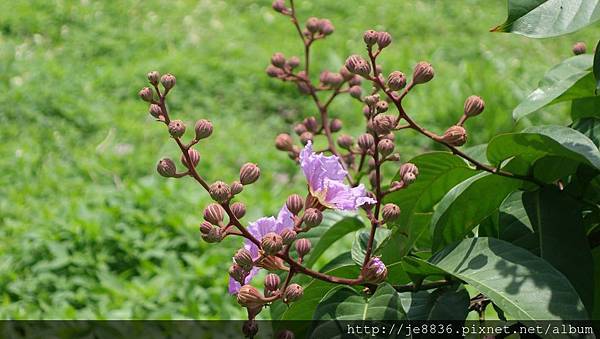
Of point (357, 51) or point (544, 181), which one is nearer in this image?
point (544, 181)

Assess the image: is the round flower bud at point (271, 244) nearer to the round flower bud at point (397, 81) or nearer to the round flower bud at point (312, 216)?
the round flower bud at point (312, 216)

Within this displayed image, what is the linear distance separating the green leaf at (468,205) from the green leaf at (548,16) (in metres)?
0.14

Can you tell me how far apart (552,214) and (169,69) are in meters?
2.86

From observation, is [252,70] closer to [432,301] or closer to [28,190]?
[28,190]

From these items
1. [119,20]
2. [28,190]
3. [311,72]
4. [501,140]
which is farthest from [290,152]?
[119,20]

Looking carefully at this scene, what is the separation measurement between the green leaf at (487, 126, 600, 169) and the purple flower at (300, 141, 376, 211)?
0.13 metres

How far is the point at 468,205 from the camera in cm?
76

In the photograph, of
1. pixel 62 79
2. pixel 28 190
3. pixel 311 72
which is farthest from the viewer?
pixel 311 72

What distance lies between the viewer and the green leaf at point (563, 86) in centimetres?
82

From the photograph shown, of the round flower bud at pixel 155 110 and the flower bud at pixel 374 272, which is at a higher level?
the round flower bud at pixel 155 110

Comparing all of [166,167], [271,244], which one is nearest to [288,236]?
[271,244]

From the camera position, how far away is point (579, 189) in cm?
77

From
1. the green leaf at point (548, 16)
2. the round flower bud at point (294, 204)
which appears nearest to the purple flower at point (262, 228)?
the round flower bud at point (294, 204)

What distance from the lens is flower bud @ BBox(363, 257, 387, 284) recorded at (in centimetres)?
65
